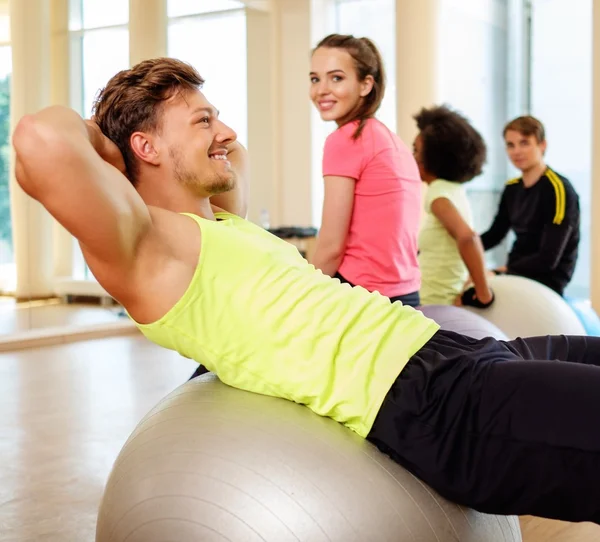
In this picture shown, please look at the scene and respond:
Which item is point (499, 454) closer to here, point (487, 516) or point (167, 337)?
point (487, 516)

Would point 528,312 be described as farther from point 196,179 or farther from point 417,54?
point 417,54

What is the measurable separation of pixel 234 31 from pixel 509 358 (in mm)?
5766

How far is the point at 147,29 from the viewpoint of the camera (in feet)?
20.2

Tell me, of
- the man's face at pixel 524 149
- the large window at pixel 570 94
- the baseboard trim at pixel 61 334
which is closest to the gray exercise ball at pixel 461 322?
the man's face at pixel 524 149

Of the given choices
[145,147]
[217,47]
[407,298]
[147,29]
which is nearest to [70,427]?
[407,298]

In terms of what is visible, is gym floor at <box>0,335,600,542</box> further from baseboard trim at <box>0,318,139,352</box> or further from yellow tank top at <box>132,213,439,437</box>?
yellow tank top at <box>132,213,439,437</box>

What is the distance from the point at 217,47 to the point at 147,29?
73cm

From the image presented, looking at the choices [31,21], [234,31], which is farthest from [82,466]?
[234,31]

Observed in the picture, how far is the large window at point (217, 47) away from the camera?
257 inches

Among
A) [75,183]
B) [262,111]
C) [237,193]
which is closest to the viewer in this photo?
[75,183]

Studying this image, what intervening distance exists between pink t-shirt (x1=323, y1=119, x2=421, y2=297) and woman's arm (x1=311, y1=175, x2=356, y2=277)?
0.08 feet

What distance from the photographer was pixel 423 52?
6410 millimetres

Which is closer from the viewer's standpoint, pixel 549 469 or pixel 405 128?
pixel 549 469

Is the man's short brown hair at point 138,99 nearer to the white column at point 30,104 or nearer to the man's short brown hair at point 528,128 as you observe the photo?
the man's short brown hair at point 528,128
